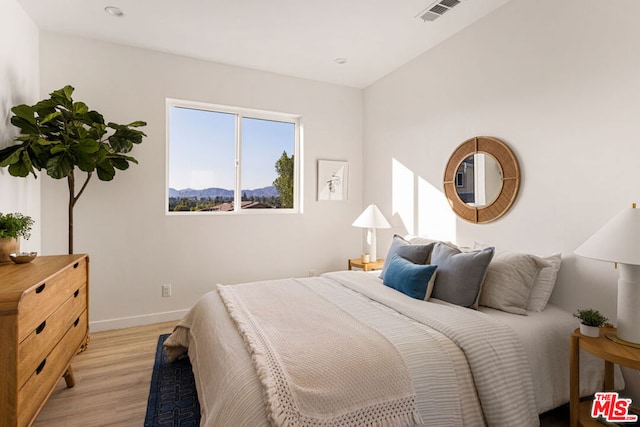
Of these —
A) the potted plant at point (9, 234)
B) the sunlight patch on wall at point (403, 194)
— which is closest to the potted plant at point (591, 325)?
the sunlight patch on wall at point (403, 194)

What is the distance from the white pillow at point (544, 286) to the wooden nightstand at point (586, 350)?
0.36 meters

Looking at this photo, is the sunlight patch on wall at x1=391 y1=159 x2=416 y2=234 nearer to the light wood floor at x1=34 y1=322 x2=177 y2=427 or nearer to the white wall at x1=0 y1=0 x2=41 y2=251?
the light wood floor at x1=34 y1=322 x2=177 y2=427

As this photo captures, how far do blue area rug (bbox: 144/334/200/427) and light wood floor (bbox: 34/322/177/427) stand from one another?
55 mm

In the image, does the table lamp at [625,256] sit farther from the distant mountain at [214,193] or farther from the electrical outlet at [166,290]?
the electrical outlet at [166,290]

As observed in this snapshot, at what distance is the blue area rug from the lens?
6.28 feet

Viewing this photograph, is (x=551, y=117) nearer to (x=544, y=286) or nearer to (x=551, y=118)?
(x=551, y=118)

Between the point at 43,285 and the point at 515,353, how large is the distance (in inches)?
91.7

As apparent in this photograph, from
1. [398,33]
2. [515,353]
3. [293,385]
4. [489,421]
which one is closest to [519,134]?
[398,33]

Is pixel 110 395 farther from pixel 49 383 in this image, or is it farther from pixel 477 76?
pixel 477 76

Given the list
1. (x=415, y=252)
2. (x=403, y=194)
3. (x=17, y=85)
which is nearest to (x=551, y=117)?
(x=415, y=252)

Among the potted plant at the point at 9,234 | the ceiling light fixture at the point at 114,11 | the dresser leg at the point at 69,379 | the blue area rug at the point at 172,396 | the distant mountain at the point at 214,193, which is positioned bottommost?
the blue area rug at the point at 172,396

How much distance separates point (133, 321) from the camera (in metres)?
3.35

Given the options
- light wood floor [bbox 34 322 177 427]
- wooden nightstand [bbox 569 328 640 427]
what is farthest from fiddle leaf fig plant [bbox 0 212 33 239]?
wooden nightstand [bbox 569 328 640 427]

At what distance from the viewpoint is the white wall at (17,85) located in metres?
2.38
